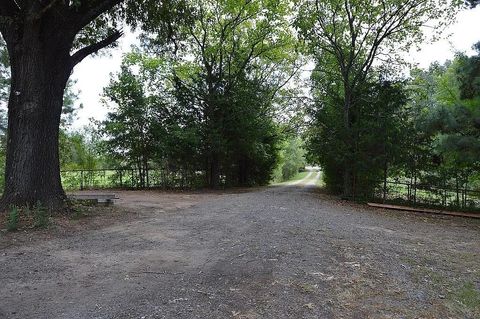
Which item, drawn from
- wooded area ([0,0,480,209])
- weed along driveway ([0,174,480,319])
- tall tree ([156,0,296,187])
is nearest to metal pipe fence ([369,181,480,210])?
wooded area ([0,0,480,209])

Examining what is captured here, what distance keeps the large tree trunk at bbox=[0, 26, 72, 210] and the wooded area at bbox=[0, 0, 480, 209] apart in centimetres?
2

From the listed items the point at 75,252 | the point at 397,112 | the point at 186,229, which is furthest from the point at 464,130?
the point at 75,252

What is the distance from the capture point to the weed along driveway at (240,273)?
3.26 m

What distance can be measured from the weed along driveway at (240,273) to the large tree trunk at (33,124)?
1897 mm

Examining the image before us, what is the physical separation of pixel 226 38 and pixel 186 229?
589 inches

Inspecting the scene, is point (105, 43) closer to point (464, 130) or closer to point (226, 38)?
point (464, 130)

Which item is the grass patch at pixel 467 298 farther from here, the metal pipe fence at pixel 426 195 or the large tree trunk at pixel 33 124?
the metal pipe fence at pixel 426 195

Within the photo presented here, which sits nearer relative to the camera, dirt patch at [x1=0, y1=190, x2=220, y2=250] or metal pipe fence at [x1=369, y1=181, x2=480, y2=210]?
Result: dirt patch at [x1=0, y1=190, x2=220, y2=250]

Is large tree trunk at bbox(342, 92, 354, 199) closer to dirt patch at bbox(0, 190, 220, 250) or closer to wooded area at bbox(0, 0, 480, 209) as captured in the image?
wooded area at bbox(0, 0, 480, 209)

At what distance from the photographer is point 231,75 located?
19.4 metres

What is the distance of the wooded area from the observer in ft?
25.4

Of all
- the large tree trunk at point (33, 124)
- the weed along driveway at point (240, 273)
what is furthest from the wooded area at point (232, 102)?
the weed along driveway at point (240, 273)

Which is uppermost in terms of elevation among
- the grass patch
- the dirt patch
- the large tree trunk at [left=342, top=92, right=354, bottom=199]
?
the large tree trunk at [left=342, top=92, right=354, bottom=199]

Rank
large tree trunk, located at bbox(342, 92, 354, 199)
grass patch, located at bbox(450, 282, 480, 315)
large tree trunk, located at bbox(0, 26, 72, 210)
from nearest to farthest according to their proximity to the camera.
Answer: grass patch, located at bbox(450, 282, 480, 315) → large tree trunk, located at bbox(0, 26, 72, 210) → large tree trunk, located at bbox(342, 92, 354, 199)
